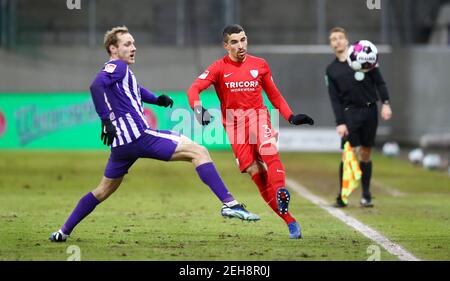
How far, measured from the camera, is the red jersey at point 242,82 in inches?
405

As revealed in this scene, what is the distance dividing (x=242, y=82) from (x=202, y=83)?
15.3 inches

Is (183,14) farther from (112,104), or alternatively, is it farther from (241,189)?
(112,104)

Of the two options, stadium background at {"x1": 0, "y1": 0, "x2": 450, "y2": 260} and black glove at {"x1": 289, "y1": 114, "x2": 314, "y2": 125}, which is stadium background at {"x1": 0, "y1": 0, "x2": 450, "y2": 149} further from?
black glove at {"x1": 289, "y1": 114, "x2": 314, "y2": 125}

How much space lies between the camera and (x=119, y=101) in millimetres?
9641

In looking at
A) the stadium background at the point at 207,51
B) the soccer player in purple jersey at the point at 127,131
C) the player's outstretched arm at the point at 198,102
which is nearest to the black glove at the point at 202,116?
the player's outstretched arm at the point at 198,102

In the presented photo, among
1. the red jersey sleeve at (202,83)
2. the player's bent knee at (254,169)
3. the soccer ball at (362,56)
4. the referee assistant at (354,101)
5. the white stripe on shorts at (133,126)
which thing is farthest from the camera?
the referee assistant at (354,101)

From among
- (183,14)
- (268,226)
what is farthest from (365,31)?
(268,226)

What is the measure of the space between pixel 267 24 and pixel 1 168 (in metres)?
10.4

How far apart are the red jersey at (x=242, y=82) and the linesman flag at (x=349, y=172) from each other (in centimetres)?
371

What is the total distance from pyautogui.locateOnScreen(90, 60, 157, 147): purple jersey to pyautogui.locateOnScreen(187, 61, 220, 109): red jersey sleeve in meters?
0.63

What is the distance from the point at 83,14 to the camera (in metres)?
28.3

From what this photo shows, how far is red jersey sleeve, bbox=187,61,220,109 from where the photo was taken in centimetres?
1009

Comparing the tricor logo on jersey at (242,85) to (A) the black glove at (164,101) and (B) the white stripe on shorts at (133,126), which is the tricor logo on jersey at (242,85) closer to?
(A) the black glove at (164,101)

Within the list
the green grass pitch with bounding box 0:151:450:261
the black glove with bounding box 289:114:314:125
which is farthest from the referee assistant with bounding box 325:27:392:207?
the black glove with bounding box 289:114:314:125
